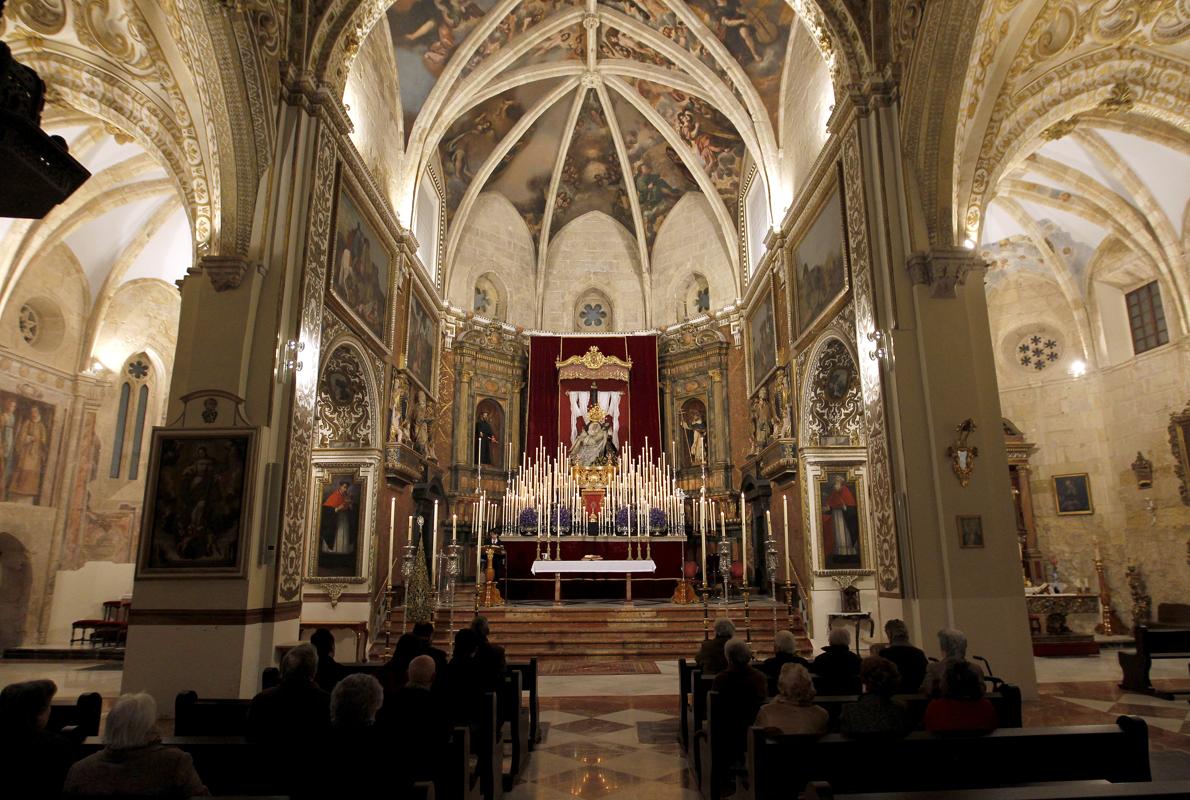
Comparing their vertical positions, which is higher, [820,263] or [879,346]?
[820,263]

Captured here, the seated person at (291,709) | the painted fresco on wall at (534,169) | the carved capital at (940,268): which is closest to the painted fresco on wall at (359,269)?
the painted fresco on wall at (534,169)

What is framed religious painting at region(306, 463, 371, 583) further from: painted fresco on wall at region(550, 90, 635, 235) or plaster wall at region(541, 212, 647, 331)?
painted fresco on wall at region(550, 90, 635, 235)

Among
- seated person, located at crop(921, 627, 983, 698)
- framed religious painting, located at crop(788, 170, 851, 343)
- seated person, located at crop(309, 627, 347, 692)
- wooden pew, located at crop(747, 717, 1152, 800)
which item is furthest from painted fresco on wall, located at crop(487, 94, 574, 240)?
wooden pew, located at crop(747, 717, 1152, 800)

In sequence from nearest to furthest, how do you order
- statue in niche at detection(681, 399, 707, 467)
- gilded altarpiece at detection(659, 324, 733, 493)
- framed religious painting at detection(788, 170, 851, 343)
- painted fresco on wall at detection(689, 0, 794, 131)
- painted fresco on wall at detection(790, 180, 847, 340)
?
framed religious painting at detection(788, 170, 851, 343)
painted fresco on wall at detection(790, 180, 847, 340)
painted fresco on wall at detection(689, 0, 794, 131)
gilded altarpiece at detection(659, 324, 733, 493)
statue in niche at detection(681, 399, 707, 467)

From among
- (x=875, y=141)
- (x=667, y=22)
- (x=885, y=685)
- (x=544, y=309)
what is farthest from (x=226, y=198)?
(x=544, y=309)

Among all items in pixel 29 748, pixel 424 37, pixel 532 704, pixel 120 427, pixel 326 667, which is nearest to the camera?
pixel 29 748

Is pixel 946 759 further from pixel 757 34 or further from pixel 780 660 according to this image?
pixel 757 34

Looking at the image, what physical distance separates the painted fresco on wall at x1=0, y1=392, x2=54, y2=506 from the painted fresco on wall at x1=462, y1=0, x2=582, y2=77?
1191cm

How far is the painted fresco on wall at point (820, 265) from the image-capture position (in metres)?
12.2

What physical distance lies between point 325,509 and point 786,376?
9.17 meters

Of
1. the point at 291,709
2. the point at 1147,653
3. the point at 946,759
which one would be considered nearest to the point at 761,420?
the point at 1147,653

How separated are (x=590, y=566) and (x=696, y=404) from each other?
26.9 feet

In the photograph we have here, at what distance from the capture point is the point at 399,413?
16125 millimetres

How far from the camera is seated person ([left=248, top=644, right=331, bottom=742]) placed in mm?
4051
